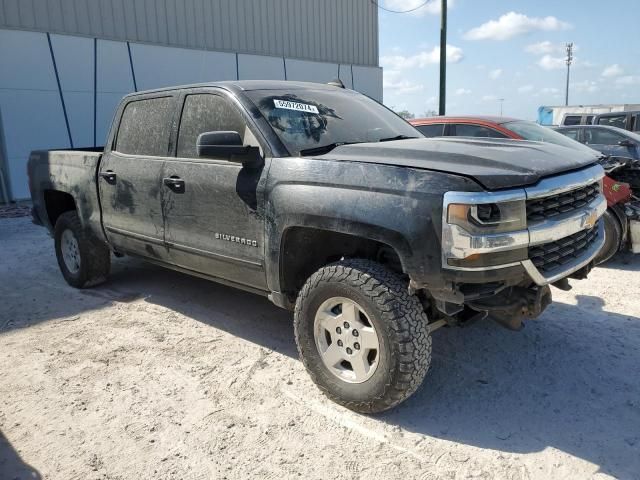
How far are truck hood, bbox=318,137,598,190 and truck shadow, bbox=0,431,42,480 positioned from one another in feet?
7.52

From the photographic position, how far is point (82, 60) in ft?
41.1

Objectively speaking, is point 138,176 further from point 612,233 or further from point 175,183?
point 612,233

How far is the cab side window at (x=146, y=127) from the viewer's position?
4.29m

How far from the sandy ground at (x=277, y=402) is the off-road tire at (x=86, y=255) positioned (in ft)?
2.06

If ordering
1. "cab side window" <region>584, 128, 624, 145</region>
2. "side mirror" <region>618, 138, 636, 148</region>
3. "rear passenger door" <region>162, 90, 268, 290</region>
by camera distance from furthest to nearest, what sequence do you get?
"cab side window" <region>584, 128, 624, 145</region>, "side mirror" <region>618, 138, 636, 148</region>, "rear passenger door" <region>162, 90, 268, 290</region>

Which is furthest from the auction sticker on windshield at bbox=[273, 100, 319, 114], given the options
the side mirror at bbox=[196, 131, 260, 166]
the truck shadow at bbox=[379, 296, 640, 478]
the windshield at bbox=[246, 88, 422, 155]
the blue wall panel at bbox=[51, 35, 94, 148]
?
the blue wall panel at bbox=[51, 35, 94, 148]

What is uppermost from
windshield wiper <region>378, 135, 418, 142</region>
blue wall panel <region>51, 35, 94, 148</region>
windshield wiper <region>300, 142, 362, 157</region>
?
blue wall panel <region>51, 35, 94, 148</region>

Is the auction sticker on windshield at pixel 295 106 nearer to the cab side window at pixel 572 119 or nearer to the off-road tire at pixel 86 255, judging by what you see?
the off-road tire at pixel 86 255

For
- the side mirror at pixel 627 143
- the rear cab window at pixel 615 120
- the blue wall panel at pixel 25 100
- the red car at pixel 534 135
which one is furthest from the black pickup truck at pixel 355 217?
the rear cab window at pixel 615 120

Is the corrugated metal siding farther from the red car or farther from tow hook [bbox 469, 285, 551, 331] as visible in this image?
tow hook [bbox 469, 285, 551, 331]

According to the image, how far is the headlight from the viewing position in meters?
2.51

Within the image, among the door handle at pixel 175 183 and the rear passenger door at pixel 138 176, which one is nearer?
the door handle at pixel 175 183

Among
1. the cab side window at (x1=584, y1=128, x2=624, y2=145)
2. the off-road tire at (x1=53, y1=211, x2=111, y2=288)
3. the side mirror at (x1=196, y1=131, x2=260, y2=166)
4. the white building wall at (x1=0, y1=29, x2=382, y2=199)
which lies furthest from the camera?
the white building wall at (x1=0, y1=29, x2=382, y2=199)

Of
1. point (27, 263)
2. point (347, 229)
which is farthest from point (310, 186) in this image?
point (27, 263)
